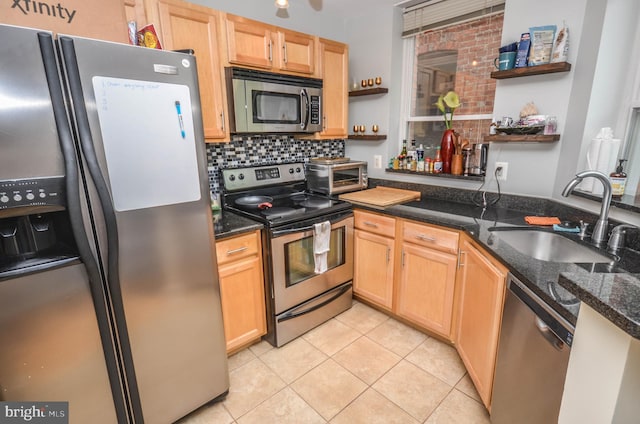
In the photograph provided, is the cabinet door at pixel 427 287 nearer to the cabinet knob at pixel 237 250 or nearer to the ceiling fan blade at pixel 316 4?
the cabinet knob at pixel 237 250

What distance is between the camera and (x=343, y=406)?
1706mm

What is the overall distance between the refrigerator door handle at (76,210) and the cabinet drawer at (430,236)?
172 cm

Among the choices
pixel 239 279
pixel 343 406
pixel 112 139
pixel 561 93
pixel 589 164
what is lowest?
pixel 343 406

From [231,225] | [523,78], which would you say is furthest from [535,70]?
[231,225]

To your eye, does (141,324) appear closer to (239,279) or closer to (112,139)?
(239,279)

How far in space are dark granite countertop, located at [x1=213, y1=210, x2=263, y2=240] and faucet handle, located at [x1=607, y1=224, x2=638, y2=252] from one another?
1.76 metres

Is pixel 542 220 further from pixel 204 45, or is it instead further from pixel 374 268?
pixel 204 45

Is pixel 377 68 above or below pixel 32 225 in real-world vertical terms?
above

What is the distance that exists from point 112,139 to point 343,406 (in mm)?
1687

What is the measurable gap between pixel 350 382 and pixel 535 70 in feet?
6.91

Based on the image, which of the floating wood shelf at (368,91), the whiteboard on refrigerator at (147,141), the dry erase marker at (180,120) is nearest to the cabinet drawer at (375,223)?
the floating wood shelf at (368,91)

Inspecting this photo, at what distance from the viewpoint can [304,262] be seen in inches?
86.0

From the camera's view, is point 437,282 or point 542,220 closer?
point 542,220

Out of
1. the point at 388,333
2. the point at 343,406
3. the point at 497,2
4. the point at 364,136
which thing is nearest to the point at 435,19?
the point at 497,2
